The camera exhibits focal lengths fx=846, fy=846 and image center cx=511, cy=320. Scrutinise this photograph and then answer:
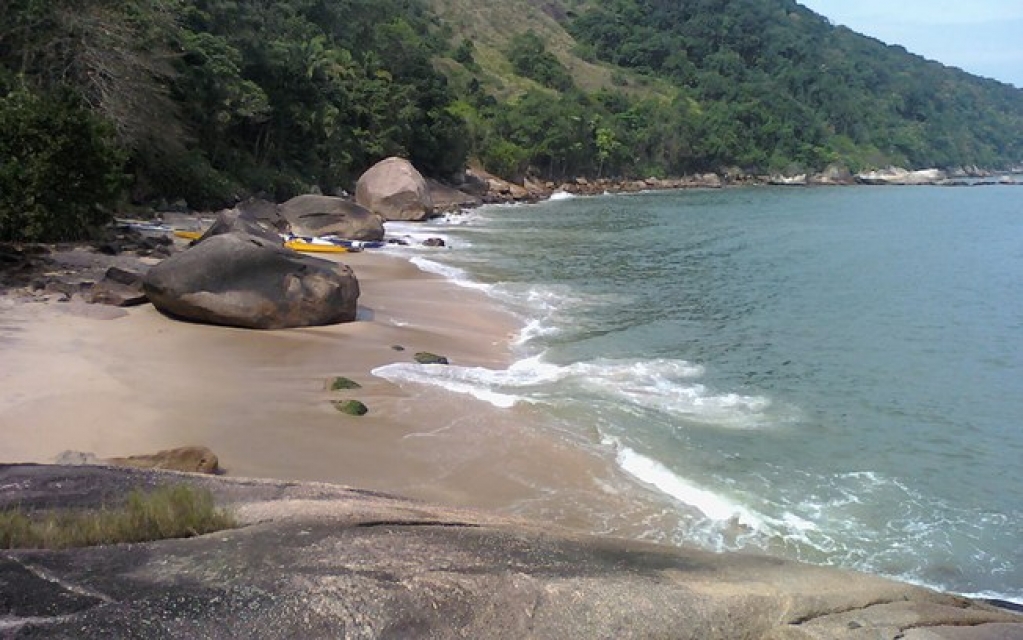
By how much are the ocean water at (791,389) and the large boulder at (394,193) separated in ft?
33.8

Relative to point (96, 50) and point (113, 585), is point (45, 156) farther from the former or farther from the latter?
point (113, 585)

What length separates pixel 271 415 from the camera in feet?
30.4

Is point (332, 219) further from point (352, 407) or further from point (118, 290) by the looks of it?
point (352, 407)

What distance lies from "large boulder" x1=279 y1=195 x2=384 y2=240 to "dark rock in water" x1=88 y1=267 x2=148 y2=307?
1296cm

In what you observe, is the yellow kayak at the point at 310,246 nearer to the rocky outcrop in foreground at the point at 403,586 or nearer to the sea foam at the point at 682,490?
the sea foam at the point at 682,490

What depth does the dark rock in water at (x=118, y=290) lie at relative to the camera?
13.1 m

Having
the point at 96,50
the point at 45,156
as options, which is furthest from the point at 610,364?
the point at 96,50

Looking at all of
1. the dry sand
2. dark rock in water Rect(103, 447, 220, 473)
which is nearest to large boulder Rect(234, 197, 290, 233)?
the dry sand

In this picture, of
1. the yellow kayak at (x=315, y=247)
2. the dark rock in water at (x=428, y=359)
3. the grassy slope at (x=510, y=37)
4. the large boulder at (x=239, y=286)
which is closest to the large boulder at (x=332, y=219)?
the yellow kayak at (x=315, y=247)

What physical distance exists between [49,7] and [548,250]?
1644cm

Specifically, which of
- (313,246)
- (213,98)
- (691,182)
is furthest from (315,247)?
(691,182)

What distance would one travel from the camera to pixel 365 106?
151 feet

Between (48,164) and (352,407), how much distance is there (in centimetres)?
829

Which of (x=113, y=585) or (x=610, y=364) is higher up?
(x=113, y=585)
